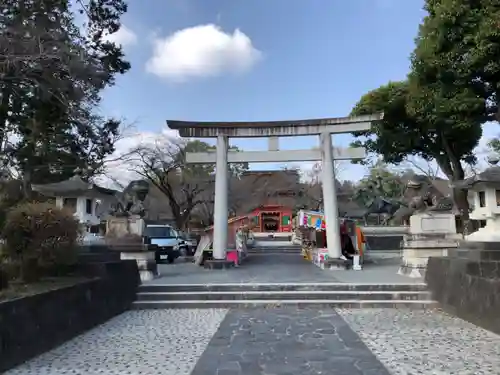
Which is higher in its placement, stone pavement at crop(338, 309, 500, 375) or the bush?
the bush

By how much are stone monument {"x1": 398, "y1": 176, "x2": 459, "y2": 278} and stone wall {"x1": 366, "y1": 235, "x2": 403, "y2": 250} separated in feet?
57.3

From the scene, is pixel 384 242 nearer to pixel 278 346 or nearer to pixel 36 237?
pixel 278 346

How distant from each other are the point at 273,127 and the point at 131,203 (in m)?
5.49

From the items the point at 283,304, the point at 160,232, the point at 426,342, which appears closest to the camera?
the point at 426,342

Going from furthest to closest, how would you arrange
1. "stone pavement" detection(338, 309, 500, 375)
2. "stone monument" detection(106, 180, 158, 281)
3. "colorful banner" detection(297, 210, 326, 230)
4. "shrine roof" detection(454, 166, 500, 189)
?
"colorful banner" detection(297, 210, 326, 230)
"stone monument" detection(106, 180, 158, 281)
"shrine roof" detection(454, 166, 500, 189)
"stone pavement" detection(338, 309, 500, 375)

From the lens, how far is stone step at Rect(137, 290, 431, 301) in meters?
9.19

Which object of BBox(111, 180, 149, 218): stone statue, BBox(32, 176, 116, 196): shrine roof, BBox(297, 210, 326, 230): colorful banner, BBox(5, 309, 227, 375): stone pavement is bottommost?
A: BBox(5, 309, 227, 375): stone pavement

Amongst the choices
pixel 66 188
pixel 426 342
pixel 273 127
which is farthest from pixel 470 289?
pixel 66 188

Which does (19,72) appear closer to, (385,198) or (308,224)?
(308,224)

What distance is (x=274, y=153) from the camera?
14789 mm

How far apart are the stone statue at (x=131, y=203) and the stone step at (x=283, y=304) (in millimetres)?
3370

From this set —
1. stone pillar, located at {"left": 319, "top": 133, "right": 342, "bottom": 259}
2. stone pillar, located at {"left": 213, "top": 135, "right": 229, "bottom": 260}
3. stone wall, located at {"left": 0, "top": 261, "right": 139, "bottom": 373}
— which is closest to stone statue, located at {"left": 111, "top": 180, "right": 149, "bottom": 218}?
stone wall, located at {"left": 0, "top": 261, "right": 139, "bottom": 373}

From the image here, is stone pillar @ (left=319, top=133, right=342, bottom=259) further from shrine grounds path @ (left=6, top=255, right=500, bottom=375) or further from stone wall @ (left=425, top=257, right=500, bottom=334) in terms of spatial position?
shrine grounds path @ (left=6, top=255, right=500, bottom=375)

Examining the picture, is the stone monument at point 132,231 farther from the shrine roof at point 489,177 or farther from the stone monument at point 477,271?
the shrine roof at point 489,177
